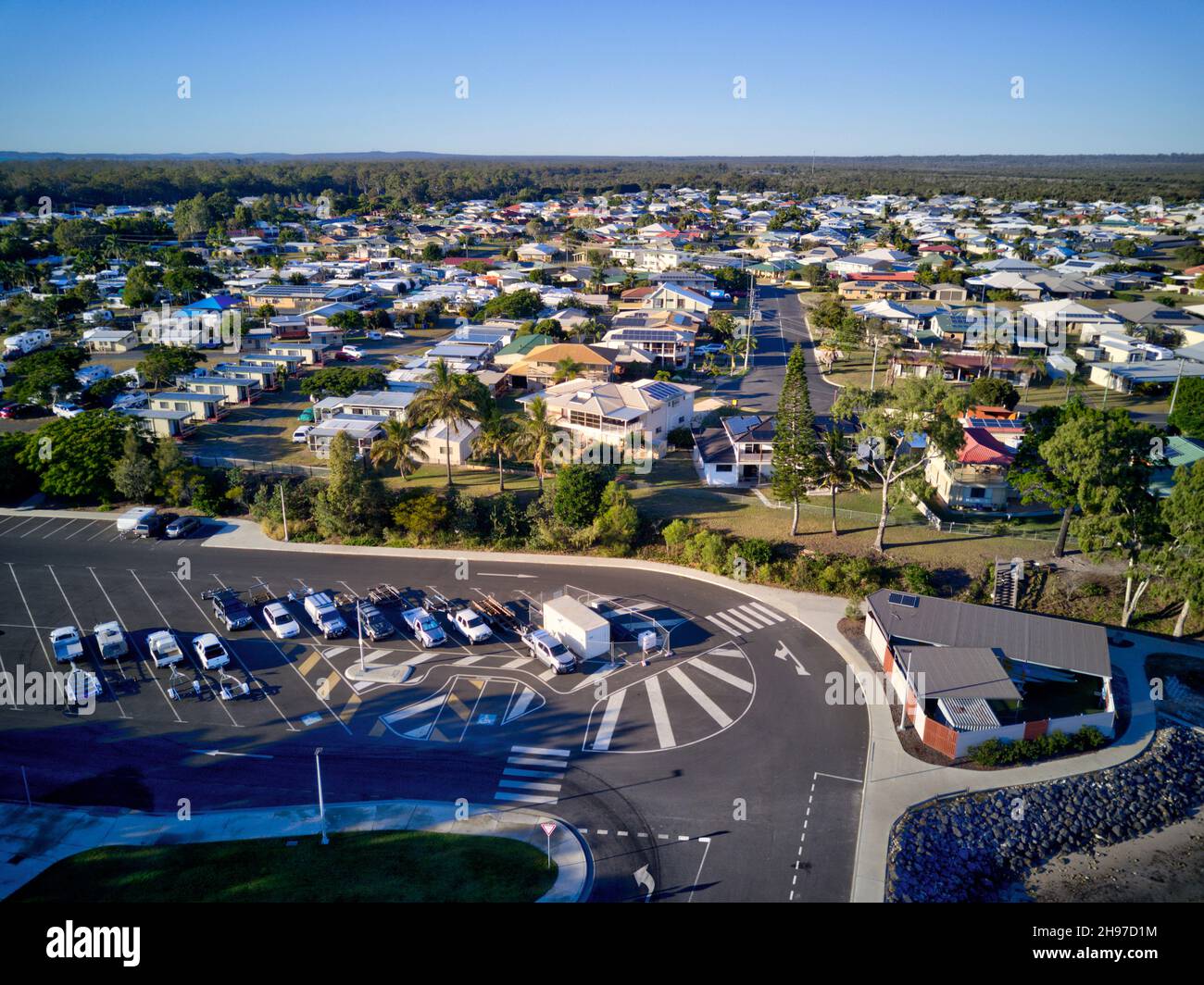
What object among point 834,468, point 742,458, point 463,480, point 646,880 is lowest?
point 646,880

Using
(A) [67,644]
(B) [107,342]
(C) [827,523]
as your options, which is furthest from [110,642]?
(B) [107,342]

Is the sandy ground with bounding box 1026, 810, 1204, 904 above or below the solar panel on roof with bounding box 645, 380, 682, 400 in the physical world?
below

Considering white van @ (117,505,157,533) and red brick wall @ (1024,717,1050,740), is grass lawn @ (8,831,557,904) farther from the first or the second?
white van @ (117,505,157,533)

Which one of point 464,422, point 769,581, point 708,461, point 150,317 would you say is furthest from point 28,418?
point 769,581

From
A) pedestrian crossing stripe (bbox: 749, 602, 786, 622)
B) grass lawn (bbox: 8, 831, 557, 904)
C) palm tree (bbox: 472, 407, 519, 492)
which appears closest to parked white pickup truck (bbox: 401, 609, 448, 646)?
grass lawn (bbox: 8, 831, 557, 904)

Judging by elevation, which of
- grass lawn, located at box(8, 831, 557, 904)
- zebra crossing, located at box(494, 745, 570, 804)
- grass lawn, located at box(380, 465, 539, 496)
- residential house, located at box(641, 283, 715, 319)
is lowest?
grass lawn, located at box(8, 831, 557, 904)

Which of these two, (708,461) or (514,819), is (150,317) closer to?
(708,461)

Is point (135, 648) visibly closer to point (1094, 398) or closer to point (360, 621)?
point (360, 621)
